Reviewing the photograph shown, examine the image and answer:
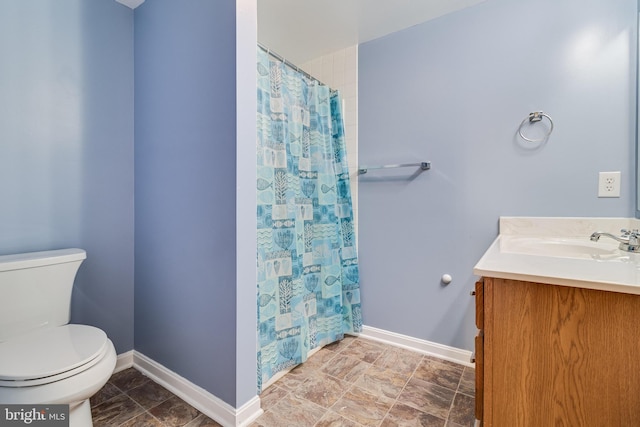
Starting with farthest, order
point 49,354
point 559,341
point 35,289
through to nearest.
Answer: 1. point 35,289
2. point 49,354
3. point 559,341

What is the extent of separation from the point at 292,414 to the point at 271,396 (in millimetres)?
173

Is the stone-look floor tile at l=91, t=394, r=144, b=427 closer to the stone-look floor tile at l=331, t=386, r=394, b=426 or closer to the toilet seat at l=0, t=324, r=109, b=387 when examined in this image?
the toilet seat at l=0, t=324, r=109, b=387

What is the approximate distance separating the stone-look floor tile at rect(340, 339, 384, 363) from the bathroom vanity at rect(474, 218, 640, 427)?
102 cm

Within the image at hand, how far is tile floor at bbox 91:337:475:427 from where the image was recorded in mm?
1273

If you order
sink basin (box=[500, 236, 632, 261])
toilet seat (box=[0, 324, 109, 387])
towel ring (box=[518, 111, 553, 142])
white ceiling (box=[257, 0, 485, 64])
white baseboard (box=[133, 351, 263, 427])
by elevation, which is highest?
white ceiling (box=[257, 0, 485, 64])

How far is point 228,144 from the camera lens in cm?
123

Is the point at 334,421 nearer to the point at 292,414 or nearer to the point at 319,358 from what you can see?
the point at 292,414

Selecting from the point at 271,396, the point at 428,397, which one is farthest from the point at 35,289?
the point at 428,397

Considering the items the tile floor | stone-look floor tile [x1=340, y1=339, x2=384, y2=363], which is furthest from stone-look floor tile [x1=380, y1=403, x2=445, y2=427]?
stone-look floor tile [x1=340, y1=339, x2=384, y2=363]

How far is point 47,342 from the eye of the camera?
3.62 feet

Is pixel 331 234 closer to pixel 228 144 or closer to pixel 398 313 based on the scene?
pixel 398 313

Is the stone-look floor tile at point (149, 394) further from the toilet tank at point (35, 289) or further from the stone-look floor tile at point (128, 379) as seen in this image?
the toilet tank at point (35, 289)

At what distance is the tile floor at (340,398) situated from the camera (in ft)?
4.18

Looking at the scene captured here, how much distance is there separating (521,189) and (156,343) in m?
2.22
